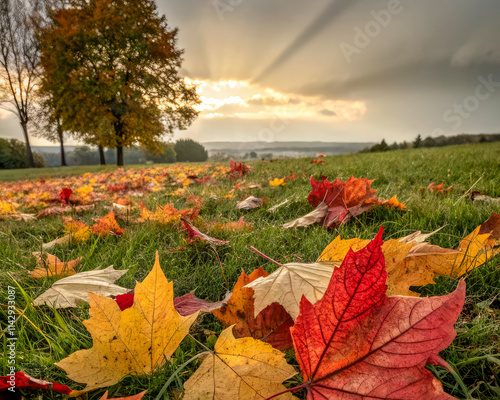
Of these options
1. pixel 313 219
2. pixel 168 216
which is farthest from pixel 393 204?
pixel 168 216

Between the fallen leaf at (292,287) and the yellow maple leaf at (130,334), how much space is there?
6.9 inches

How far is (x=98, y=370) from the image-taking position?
61 cm

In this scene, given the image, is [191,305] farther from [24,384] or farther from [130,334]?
[24,384]

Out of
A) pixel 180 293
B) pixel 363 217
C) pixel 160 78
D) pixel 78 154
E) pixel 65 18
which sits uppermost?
pixel 65 18

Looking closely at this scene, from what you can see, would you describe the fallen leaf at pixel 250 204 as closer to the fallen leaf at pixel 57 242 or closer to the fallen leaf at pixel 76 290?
the fallen leaf at pixel 57 242

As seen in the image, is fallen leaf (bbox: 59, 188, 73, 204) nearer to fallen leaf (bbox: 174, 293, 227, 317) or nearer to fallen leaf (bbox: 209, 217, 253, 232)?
fallen leaf (bbox: 209, 217, 253, 232)

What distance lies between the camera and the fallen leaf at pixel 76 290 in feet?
3.05

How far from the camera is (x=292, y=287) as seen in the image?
69cm

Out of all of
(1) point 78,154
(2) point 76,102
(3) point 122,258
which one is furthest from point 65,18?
(1) point 78,154

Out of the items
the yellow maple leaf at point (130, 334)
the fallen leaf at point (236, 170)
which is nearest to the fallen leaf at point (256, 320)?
the yellow maple leaf at point (130, 334)

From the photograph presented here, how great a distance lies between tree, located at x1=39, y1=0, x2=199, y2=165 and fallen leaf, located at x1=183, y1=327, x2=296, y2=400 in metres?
20.5

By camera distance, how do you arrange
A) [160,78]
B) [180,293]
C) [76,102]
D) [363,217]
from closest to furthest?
[180,293]
[363,217]
[76,102]
[160,78]

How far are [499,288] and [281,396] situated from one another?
33.3 inches

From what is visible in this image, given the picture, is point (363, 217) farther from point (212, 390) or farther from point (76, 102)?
point (76, 102)
